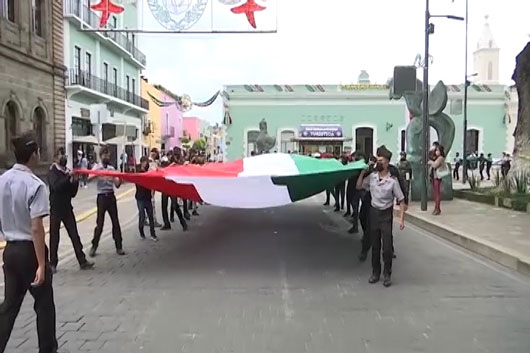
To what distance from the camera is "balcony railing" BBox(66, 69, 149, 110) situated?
34375 mm

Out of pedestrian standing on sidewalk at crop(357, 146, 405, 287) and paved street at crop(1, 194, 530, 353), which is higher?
pedestrian standing on sidewalk at crop(357, 146, 405, 287)

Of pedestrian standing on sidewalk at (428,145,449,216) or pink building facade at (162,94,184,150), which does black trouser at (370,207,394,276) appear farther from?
pink building facade at (162,94,184,150)

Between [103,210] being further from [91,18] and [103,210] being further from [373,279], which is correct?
[91,18]

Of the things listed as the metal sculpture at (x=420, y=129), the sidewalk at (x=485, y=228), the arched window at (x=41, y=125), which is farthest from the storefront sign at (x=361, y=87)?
the sidewalk at (x=485, y=228)

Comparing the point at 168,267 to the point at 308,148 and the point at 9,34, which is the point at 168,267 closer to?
the point at 9,34

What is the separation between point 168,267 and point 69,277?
4.88 ft

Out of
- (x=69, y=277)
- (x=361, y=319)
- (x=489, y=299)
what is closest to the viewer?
(x=361, y=319)

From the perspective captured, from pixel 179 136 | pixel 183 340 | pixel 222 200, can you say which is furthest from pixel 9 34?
pixel 179 136

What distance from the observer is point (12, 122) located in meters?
27.2

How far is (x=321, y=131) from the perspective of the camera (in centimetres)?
4734

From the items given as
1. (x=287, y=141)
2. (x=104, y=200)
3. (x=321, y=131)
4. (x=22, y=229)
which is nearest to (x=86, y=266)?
(x=104, y=200)

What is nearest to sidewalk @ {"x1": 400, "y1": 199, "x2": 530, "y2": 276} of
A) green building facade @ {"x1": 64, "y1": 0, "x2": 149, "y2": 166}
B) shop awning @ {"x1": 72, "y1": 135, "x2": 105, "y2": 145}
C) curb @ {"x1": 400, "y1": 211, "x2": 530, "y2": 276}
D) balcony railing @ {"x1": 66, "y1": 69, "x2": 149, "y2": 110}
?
curb @ {"x1": 400, "y1": 211, "x2": 530, "y2": 276}

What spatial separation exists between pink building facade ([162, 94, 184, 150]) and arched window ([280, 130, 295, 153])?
29458 mm

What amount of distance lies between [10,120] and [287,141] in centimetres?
2420
